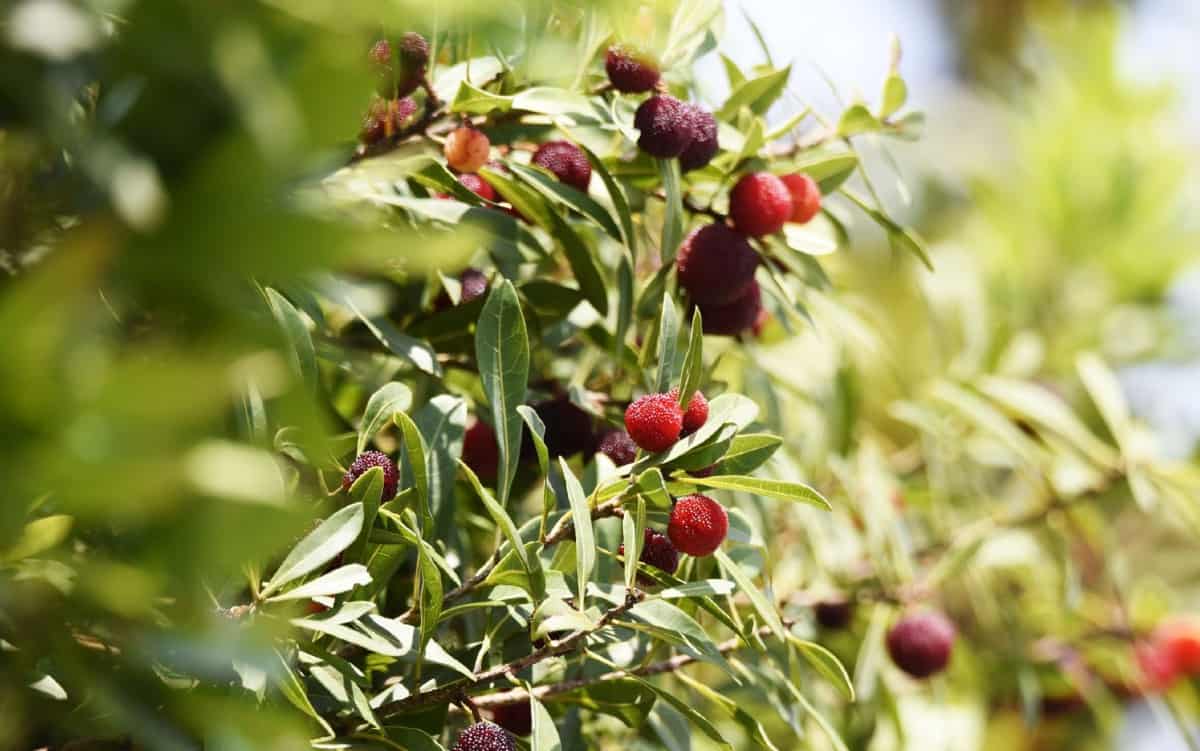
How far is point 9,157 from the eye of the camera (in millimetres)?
357

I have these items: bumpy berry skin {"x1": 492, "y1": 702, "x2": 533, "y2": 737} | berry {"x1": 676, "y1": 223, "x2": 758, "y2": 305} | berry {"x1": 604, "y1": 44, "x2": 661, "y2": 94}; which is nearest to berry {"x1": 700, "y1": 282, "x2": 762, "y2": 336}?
berry {"x1": 676, "y1": 223, "x2": 758, "y2": 305}

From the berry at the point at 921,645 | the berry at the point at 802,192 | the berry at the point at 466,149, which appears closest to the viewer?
the berry at the point at 466,149

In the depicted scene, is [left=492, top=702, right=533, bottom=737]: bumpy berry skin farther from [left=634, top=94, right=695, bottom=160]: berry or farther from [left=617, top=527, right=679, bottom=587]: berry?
[left=634, top=94, right=695, bottom=160]: berry

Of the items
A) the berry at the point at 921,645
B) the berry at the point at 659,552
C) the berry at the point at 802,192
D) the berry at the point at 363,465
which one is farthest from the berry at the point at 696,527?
the berry at the point at 921,645

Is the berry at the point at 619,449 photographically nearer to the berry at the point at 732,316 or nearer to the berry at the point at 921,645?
the berry at the point at 732,316

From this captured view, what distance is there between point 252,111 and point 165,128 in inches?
1.9

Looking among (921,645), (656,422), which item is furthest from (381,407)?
(921,645)

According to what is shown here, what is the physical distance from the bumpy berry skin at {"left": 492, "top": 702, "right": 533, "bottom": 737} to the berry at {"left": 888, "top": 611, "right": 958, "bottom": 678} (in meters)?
0.36

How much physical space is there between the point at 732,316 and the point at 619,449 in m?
0.12

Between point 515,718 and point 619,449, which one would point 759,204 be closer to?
point 619,449

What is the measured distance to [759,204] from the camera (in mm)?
656

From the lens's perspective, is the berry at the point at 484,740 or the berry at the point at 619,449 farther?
the berry at the point at 619,449

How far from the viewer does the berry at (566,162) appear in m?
0.63

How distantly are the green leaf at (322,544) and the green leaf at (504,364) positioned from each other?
9 centimetres
